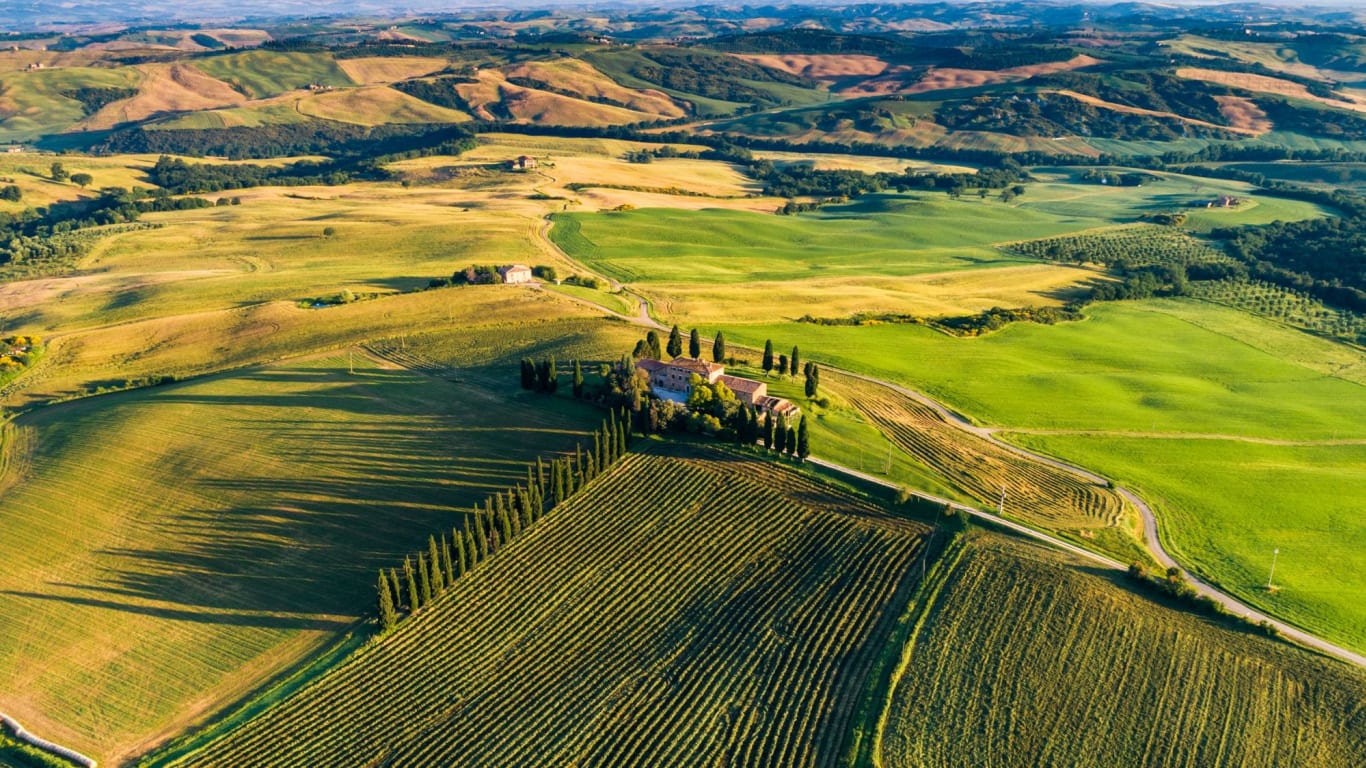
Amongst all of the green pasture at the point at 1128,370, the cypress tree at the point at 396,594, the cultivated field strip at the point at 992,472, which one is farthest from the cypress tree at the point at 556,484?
the green pasture at the point at 1128,370

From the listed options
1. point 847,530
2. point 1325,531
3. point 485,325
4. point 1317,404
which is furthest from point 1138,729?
point 485,325

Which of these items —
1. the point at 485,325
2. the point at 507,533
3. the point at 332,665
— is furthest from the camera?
the point at 485,325

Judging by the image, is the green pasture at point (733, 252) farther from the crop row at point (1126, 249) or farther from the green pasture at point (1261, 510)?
the green pasture at point (1261, 510)

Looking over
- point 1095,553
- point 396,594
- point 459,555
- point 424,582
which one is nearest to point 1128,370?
point 1095,553

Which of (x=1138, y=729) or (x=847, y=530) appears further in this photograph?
(x=847, y=530)

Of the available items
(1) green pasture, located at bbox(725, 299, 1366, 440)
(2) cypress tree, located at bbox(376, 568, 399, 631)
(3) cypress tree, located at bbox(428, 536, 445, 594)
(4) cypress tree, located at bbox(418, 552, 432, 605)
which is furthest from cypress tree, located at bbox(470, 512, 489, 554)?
(1) green pasture, located at bbox(725, 299, 1366, 440)

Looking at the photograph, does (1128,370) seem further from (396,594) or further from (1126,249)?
(396,594)

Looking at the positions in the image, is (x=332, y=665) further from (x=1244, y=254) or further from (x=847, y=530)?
(x=1244, y=254)
